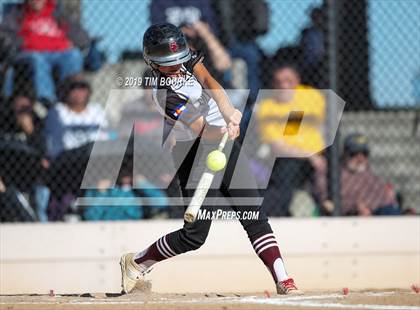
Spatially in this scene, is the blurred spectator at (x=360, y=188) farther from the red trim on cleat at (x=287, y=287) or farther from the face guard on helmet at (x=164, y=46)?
the face guard on helmet at (x=164, y=46)

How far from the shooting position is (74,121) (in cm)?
976

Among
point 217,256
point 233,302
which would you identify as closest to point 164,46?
point 233,302

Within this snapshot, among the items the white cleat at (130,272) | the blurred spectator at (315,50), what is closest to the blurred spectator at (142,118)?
the blurred spectator at (315,50)

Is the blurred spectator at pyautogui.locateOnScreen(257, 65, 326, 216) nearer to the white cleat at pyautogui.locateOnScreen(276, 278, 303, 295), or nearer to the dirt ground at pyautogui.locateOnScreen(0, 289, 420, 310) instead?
the white cleat at pyautogui.locateOnScreen(276, 278, 303, 295)

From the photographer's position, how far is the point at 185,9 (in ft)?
33.1

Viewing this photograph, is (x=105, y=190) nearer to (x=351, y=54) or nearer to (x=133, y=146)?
(x=133, y=146)

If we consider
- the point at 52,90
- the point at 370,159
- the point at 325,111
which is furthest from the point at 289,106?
→ the point at 52,90

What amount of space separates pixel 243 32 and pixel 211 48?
49cm

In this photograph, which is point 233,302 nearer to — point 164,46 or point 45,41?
point 164,46

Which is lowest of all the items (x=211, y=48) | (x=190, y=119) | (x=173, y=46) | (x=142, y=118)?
(x=142, y=118)

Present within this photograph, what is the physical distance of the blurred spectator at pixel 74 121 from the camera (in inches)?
381

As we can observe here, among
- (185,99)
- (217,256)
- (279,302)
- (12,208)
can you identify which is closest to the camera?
(279,302)

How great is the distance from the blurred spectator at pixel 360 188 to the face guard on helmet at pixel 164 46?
350 cm

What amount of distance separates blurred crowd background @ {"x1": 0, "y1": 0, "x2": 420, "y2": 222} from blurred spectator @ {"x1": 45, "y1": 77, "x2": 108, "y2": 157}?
0.01 m
